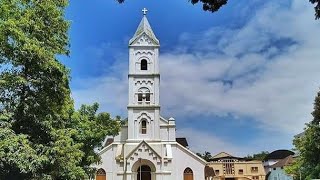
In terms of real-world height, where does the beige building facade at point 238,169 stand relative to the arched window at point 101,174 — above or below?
above

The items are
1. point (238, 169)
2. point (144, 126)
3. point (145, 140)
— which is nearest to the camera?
point (145, 140)

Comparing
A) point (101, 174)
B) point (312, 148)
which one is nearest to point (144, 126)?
point (101, 174)

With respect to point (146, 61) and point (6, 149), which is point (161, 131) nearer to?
point (146, 61)

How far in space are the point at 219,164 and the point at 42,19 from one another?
76.3 metres

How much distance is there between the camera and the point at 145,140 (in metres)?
45.8

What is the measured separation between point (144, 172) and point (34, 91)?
95.5 feet

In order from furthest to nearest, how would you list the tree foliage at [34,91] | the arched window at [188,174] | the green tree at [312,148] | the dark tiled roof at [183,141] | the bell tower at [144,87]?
the dark tiled roof at [183,141], the bell tower at [144,87], the arched window at [188,174], the green tree at [312,148], the tree foliage at [34,91]

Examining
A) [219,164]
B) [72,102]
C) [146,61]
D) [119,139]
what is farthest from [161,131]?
[219,164]

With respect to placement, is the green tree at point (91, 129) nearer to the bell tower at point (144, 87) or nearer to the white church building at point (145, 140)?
the white church building at point (145, 140)

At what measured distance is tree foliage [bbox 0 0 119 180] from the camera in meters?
16.4

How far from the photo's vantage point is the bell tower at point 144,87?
154 feet

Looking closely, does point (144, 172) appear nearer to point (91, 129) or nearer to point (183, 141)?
point (91, 129)

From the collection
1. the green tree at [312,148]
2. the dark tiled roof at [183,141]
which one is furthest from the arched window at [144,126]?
the dark tiled roof at [183,141]

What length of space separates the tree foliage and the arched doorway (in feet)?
85.8
